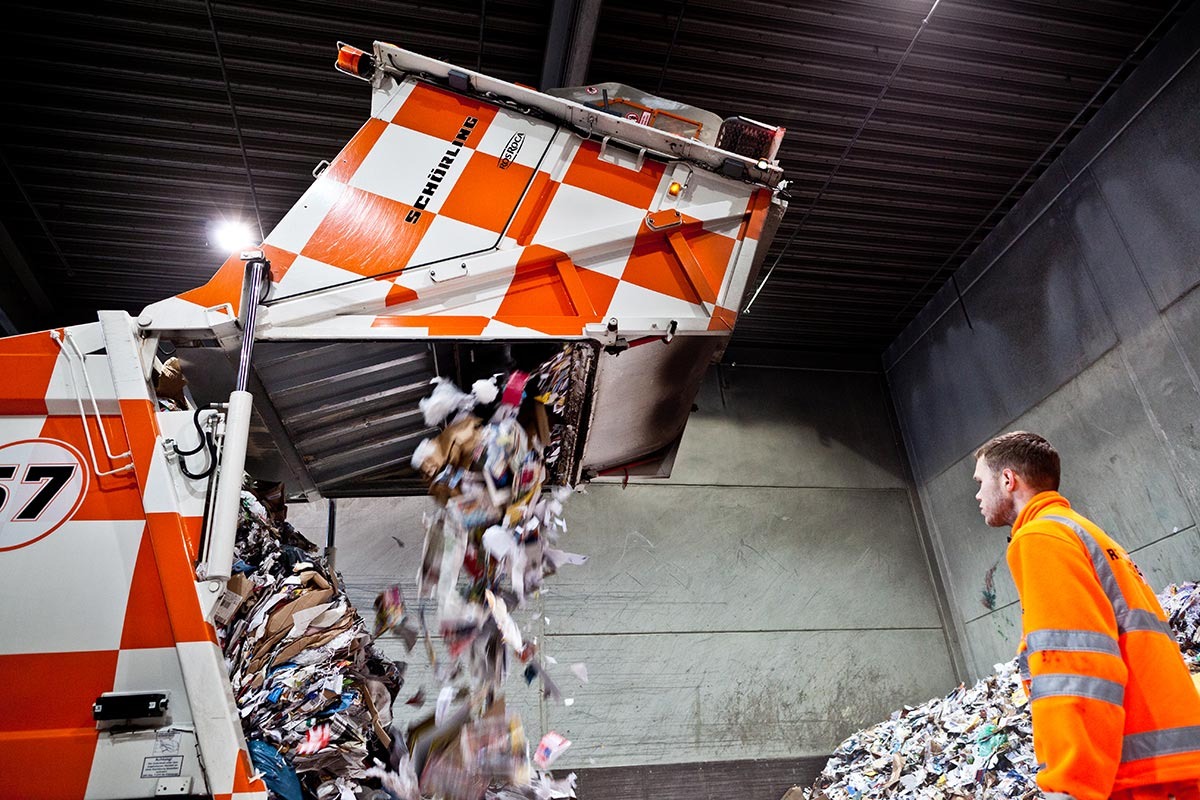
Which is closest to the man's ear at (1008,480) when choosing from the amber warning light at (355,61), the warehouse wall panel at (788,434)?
the amber warning light at (355,61)

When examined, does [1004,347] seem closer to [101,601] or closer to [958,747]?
[958,747]

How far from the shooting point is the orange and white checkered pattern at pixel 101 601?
1.58m

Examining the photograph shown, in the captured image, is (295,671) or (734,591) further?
(734,591)

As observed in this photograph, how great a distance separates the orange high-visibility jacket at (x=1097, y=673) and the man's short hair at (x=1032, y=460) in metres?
0.22

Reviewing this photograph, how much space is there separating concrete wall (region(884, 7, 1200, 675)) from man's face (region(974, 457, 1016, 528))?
3488 millimetres

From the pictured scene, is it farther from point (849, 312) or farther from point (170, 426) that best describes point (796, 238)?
point (170, 426)

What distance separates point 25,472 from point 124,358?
335 millimetres

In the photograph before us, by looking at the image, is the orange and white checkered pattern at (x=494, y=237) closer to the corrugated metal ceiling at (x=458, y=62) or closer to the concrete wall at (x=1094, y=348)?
the corrugated metal ceiling at (x=458, y=62)

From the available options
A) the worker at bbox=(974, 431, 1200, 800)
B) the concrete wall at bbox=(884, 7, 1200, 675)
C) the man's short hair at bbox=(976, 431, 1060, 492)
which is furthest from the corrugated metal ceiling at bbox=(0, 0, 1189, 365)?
the worker at bbox=(974, 431, 1200, 800)

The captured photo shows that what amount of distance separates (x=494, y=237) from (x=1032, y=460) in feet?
5.65

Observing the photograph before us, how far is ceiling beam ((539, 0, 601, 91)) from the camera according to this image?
444 centimetres

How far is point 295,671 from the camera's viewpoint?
2.23 meters

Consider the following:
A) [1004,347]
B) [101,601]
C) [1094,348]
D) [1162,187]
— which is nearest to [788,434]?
[1004,347]

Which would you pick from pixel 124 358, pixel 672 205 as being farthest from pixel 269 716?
pixel 672 205
